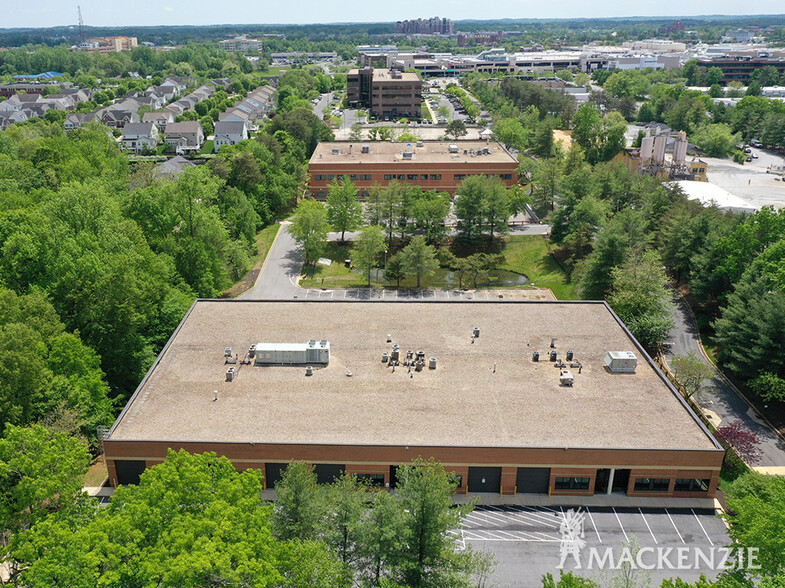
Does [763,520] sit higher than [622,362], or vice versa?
[763,520]

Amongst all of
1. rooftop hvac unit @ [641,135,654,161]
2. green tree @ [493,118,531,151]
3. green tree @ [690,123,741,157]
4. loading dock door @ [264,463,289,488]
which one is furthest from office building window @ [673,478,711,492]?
green tree @ [690,123,741,157]

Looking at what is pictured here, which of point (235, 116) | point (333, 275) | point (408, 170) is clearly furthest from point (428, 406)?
point (235, 116)

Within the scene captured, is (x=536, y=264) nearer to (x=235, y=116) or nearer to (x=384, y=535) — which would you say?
(x=384, y=535)

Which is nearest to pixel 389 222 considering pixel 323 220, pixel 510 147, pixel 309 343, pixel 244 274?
pixel 323 220

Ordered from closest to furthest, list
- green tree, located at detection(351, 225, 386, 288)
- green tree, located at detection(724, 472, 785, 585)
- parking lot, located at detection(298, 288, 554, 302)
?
green tree, located at detection(724, 472, 785, 585) → parking lot, located at detection(298, 288, 554, 302) → green tree, located at detection(351, 225, 386, 288)

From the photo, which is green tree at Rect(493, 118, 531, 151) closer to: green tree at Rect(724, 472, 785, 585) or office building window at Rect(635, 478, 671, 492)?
office building window at Rect(635, 478, 671, 492)

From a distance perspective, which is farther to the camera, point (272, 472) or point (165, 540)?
point (272, 472)

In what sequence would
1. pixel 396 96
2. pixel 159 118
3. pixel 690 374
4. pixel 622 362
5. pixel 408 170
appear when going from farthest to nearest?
pixel 396 96
pixel 159 118
pixel 408 170
pixel 690 374
pixel 622 362

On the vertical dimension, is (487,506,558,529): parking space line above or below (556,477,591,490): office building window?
below
